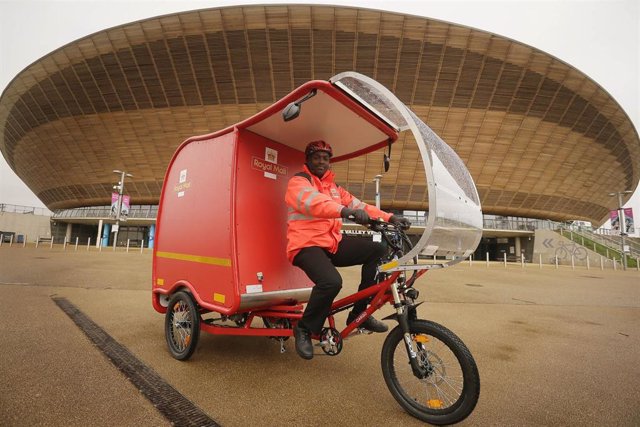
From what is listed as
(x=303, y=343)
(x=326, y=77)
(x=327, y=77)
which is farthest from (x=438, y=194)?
(x=327, y=77)

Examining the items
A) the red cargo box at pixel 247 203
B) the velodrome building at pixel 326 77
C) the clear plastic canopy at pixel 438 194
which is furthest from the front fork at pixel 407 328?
the velodrome building at pixel 326 77

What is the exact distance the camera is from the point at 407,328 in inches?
98.9

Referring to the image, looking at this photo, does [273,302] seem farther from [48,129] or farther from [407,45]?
[48,129]

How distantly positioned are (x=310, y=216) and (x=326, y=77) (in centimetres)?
2630

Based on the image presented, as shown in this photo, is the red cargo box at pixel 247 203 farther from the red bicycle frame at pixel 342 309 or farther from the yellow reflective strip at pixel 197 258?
the red bicycle frame at pixel 342 309

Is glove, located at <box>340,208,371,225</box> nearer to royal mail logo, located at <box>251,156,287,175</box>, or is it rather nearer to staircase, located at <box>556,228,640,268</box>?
royal mail logo, located at <box>251,156,287,175</box>

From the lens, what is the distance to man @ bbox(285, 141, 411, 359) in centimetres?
279

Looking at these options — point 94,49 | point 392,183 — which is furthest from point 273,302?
point 94,49

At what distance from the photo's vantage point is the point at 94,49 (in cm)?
2920

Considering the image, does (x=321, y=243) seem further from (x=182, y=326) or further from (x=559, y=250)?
(x=559, y=250)

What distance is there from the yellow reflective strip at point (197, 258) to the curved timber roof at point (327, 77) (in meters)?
26.7

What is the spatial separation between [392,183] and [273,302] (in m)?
32.3

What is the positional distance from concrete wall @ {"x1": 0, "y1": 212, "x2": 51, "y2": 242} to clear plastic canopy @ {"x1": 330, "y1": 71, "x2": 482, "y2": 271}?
5680cm

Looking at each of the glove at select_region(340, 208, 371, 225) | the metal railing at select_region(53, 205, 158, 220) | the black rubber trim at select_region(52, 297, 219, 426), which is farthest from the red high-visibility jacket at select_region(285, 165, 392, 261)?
the metal railing at select_region(53, 205, 158, 220)
